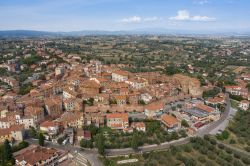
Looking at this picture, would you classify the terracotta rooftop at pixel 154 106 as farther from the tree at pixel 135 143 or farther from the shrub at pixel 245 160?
the shrub at pixel 245 160

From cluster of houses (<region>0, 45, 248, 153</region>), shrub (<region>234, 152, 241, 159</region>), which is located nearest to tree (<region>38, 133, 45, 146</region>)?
cluster of houses (<region>0, 45, 248, 153</region>)

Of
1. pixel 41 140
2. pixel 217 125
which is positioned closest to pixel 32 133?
pixel 41 140

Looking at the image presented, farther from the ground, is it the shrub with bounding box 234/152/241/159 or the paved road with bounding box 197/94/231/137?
the paved road with bounding box 197/94/231/137

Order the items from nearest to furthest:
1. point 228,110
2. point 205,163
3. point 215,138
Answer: point 205,163 < point 215,138 < point 228,110

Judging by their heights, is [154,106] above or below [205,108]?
above

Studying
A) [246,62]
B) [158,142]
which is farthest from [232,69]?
[158,142]

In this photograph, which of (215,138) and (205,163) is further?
(215,138)

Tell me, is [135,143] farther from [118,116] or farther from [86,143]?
[118,116]

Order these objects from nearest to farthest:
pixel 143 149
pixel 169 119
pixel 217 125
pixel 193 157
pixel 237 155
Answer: pixel 193 157 → pixel 237 155 → pixel 143 149 → pixel 169 119 → pixel 217 125

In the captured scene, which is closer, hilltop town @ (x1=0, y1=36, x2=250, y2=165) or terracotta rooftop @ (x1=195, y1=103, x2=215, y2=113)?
hilltop town @ (x1=0, y1=36, x2=250, y2=165)

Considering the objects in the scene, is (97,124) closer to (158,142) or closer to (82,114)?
(82,114)

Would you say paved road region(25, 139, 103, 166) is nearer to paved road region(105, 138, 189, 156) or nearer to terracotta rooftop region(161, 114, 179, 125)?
paved road region(105, 138, 189, 156)
